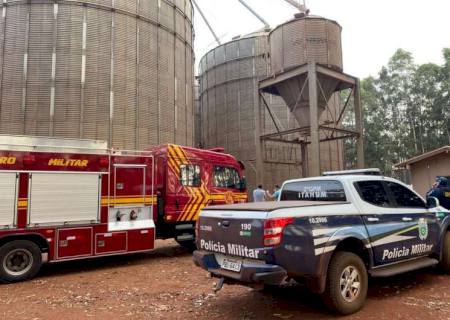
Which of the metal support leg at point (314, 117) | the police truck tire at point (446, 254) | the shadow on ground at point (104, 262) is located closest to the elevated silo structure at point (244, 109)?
the metal support leg at point (314, 117)

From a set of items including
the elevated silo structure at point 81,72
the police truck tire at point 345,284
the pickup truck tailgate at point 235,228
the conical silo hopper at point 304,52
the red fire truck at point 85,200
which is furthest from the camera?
the conical silo hopper at point 304,52

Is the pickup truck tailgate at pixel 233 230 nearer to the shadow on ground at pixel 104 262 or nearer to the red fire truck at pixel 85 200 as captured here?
the red fire truck at pixel 85 200

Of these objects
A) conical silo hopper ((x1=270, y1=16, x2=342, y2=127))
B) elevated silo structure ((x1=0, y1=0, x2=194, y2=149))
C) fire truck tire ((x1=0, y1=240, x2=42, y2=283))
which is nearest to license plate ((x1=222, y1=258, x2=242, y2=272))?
fire truck tire ((x1=0, y1=240, x2=42, y2=283))

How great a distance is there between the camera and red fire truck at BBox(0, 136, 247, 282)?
8102 mm

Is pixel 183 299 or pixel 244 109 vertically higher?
pixel 244 109

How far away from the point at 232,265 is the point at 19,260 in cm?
537

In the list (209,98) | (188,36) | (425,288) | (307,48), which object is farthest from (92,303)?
(209,98)

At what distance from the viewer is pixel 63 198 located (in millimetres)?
8688

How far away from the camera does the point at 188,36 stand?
2269 centimetres

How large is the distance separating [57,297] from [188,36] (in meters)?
18.7

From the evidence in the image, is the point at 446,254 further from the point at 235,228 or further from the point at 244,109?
the point at 244,109

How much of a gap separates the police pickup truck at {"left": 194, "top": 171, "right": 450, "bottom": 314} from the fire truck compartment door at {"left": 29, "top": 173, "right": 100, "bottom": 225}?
398 centimetres

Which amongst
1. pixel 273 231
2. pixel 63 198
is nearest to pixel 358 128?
pixel 63 198

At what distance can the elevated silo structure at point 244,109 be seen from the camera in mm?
26781
